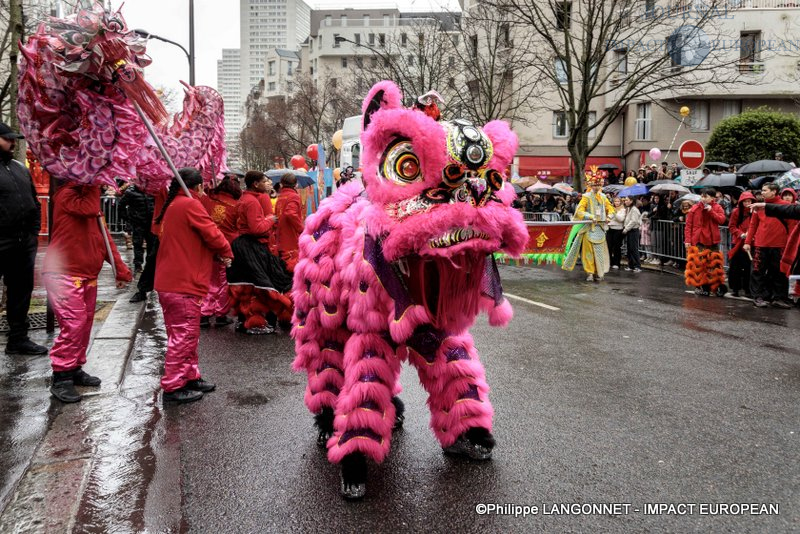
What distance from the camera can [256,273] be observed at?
8.62m

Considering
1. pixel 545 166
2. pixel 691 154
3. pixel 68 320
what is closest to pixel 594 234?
pixel 691 154

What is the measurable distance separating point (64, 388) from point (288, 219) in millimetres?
4028

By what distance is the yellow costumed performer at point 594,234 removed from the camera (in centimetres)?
1419

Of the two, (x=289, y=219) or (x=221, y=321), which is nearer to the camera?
(x=289, y=219)

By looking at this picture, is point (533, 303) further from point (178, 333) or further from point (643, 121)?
point (643, 121)

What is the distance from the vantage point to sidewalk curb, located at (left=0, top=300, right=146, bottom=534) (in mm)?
3479

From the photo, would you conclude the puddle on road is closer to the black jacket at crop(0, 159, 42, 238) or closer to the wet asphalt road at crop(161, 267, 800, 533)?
the wet asphalt road at crop(161, 267, 800, 533)

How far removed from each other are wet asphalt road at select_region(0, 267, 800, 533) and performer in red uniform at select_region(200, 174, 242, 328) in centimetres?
135

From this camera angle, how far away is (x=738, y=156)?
94.8 ft

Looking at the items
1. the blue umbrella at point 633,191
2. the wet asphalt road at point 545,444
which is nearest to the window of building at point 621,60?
the blue umbrella at point 633,191

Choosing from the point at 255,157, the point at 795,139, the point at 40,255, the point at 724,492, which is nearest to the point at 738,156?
the point at 795,139

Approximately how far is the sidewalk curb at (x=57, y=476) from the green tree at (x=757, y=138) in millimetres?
28335

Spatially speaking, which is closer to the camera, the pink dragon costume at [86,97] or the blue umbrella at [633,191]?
the pink dragon costume at [86,97]

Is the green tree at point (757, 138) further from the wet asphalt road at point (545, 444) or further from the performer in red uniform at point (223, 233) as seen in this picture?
the performer in red uniform at point (223, 233)
